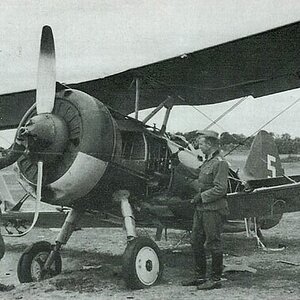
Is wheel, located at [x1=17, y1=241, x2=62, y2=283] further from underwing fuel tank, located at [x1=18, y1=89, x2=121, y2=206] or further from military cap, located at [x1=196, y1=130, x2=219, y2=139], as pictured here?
military cap, located at [x1=196, y1=130, x2=219, y2=139]

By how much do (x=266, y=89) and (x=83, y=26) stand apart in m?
2.24

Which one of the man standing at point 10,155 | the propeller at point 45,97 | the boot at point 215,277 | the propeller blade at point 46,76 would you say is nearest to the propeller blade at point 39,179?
the propeller at point 45,97

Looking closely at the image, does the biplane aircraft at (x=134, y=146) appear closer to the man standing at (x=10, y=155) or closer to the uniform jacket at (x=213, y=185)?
the man standing at (x=10, y=155)

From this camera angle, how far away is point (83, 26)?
592 cm

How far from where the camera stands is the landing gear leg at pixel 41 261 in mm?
4883

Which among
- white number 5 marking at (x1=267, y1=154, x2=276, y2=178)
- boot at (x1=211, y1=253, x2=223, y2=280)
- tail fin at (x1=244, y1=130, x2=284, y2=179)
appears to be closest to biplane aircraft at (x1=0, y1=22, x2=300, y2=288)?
boot at (x1=211, y1=253, x2=223, y2=280)

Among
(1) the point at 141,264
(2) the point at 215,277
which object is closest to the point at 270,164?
(2) the point at 215,277

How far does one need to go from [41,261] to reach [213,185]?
1.87 meters

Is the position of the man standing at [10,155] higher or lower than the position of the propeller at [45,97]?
lower

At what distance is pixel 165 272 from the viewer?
210 inches

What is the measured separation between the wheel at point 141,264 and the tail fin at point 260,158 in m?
3.26

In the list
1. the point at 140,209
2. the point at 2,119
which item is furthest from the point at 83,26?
the point at 140,209

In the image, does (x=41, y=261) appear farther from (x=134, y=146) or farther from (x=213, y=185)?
(x=213, y=185)

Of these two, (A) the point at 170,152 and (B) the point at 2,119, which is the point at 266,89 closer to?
(A) the point at 170,152
